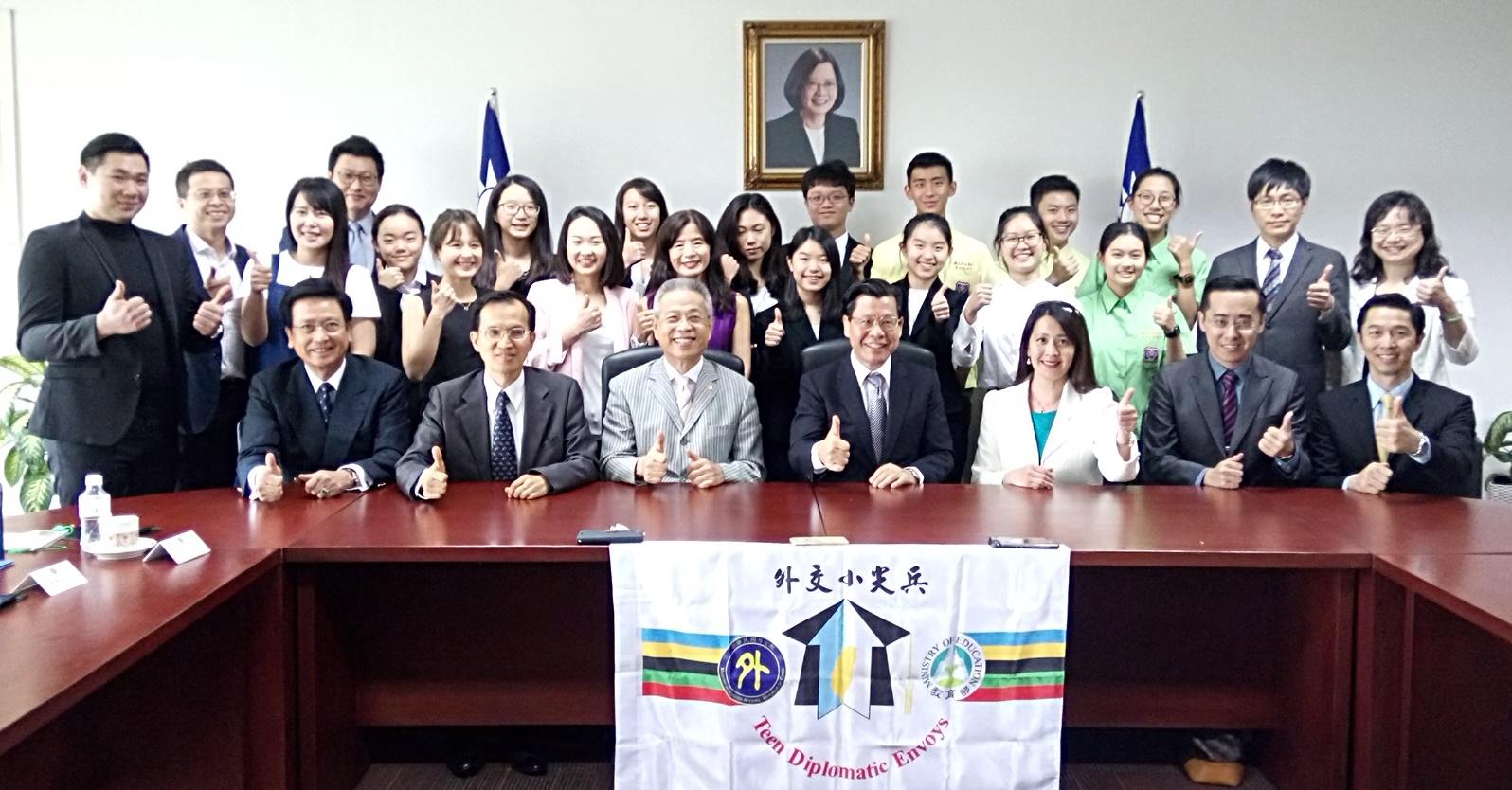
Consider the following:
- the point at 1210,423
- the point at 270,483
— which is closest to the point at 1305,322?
the point at 1210,423

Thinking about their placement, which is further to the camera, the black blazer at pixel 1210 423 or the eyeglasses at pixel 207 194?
the eyeglasses at pixel 207 194

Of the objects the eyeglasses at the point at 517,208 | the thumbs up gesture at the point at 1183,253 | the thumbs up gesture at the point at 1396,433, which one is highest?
the eyeglasses at the point at 517,208

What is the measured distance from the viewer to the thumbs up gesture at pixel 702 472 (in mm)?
2764

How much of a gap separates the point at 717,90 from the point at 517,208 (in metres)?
1.67

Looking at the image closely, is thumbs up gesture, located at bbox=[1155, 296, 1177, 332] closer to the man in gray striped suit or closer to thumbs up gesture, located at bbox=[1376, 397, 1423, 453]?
thumbs up gesture, located at bbox=[1376, 397, 1423, 453]

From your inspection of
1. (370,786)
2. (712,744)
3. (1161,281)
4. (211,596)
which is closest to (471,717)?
(370,786)

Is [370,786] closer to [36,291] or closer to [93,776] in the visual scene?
[93,776]

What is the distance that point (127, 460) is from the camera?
9.86 feet

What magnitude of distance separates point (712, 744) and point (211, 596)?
39.7 inches

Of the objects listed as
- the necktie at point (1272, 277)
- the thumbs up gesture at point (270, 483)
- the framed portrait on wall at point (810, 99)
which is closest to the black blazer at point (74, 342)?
the thumbs up gesture at point (270, 483)

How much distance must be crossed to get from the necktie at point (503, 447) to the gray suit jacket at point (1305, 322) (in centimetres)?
230

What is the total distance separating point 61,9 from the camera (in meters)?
4.78

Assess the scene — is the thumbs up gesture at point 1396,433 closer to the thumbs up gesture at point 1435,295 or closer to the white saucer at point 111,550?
the thumbs up gesture at point 1435,295

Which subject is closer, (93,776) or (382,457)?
(93,776)
